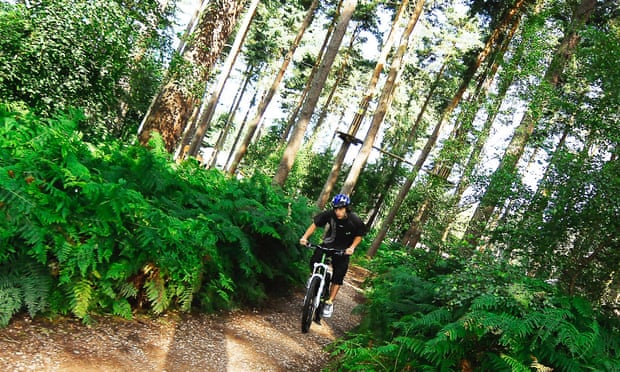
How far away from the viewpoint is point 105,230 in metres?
3.96

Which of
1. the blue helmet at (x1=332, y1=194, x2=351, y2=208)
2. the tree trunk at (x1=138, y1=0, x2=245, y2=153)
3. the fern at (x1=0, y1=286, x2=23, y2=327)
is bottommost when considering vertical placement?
the fern at (x1=0, y1=286, x2=23, y2=327)

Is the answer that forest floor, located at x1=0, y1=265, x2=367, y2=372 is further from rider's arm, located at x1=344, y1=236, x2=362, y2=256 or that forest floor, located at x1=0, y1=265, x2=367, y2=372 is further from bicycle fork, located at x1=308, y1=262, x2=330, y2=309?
rider's arm, located at x1=344, y1=236, x2=362, y2=256

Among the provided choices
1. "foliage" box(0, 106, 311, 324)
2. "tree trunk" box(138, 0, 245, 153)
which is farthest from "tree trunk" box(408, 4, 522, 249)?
"foliage" box(0, 106, 311, 324)

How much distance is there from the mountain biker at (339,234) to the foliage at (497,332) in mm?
1075

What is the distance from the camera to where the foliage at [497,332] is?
3.77 m

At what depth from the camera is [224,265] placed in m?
5.75

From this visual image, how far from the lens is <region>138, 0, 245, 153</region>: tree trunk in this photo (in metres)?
7.57

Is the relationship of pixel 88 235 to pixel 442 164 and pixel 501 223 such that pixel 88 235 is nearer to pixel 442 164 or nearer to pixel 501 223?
pixel 501 223

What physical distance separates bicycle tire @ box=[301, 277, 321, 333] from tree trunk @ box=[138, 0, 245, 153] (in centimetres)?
429

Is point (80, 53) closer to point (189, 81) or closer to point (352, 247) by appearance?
point (189, 81)

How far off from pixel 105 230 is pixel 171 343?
1.59 m

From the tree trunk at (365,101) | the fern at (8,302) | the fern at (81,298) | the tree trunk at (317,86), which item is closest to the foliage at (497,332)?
the fern at (81,298)

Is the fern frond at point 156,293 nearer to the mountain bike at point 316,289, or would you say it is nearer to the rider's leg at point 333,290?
the mountain bike at point 316,289

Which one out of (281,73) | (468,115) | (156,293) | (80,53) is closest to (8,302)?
(156,293)
